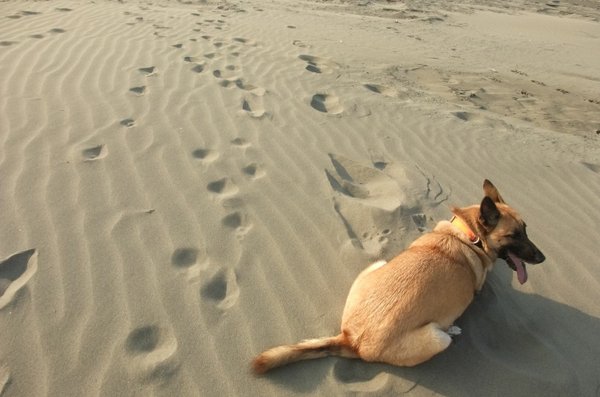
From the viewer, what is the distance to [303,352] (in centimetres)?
257

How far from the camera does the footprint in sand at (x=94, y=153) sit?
4.11m

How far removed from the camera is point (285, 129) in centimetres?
498

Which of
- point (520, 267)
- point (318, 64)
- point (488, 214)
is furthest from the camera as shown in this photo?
point (318, 64)

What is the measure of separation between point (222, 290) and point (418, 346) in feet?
4.33

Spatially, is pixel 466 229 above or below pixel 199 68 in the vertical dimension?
below

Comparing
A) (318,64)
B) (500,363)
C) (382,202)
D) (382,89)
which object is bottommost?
(500,363)

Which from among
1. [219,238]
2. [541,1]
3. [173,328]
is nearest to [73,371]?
[173,328]

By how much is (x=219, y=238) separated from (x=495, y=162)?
10.2ft

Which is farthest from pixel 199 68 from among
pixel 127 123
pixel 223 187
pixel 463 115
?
pixel 463 115

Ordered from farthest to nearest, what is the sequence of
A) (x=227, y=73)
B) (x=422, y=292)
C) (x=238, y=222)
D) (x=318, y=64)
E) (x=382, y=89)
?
(x=318, y=64) < (x=382, y=89) < (x=227, y=73) < (x=238, y=222) < (x=422, y=292)

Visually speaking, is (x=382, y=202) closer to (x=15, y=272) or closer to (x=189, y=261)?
(x=189, y=261)

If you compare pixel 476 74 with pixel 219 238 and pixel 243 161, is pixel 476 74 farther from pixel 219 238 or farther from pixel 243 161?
pixel 219 238

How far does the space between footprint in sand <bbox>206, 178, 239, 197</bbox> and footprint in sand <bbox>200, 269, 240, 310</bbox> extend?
92 cm

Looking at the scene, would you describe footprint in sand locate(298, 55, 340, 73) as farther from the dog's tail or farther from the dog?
the dog's tail
